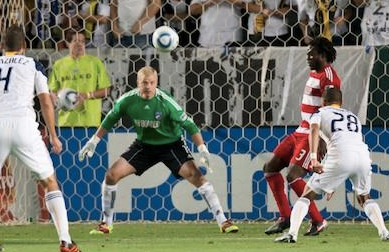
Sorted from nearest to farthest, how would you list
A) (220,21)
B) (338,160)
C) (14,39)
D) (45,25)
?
1. (14,39)
2. (338,160)
3. (220,21)
4. (45,25)

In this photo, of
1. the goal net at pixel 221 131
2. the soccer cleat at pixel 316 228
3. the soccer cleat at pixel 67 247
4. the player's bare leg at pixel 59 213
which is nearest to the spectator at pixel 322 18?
the goal net at pixel 221 131

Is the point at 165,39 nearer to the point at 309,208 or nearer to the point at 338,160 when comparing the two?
the point at 309,208

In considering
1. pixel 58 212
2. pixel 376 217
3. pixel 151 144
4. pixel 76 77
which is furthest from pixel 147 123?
pixel 58 212

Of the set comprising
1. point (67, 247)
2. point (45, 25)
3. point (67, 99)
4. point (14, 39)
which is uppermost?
point (45, 25)

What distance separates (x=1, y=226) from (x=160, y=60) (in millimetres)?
2487

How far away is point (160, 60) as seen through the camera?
14469 mm

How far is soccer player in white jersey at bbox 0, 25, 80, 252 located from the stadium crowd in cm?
424

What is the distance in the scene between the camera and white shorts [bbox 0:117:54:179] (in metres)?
10.2

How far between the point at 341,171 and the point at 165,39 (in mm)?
2972

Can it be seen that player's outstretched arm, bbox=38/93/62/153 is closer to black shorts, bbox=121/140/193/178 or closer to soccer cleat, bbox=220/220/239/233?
black shorts, bbox=121/140/193/178

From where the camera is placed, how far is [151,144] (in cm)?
1332

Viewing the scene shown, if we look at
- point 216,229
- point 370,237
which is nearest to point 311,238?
point 370,237

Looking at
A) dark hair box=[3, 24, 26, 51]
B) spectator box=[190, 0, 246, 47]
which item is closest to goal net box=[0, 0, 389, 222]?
spectator box=[190, 0, 246, 47]

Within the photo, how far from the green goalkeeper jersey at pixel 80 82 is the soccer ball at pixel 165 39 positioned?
1048 millimetres
